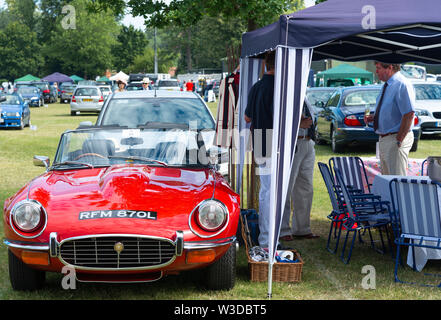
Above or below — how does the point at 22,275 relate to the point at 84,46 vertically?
below

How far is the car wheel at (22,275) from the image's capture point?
16.3 ft

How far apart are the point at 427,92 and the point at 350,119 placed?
4775 millimetres

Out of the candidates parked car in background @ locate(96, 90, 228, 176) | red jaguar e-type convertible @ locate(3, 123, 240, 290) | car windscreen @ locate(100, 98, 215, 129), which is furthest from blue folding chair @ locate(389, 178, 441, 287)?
car windscreen @ locate(100, 98, 215, 129)

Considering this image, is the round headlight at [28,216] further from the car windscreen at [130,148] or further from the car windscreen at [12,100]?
the car windscreen at [12,100]

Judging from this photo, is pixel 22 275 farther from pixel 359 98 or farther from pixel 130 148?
pixel 359 98

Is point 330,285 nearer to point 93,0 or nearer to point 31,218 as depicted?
point 31,218

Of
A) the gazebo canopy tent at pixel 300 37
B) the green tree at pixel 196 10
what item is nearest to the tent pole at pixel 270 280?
the gazebo canopy tent at pixel 300 37

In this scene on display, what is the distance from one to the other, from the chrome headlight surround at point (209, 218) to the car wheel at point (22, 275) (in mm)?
1409

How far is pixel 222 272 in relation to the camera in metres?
5.05

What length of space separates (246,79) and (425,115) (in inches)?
449

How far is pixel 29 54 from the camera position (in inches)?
2972

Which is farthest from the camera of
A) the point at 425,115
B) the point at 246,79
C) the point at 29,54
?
the point at 29,54

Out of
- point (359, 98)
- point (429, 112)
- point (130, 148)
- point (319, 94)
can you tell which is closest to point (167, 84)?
point (319, 94)
